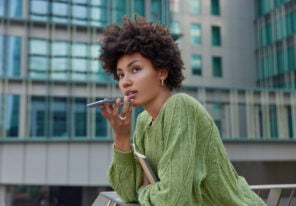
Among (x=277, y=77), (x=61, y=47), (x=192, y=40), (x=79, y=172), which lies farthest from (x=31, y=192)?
(x=277, y=77)

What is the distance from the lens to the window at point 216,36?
1359 inches

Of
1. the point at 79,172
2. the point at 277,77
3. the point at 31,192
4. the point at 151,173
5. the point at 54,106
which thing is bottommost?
the point at 31,192

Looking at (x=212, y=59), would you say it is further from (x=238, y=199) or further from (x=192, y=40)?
(x=238, y=199)

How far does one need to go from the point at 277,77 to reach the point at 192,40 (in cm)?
767

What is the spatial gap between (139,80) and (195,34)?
33.0 meters

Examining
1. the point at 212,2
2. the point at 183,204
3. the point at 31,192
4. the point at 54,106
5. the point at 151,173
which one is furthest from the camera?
the point at 212,2

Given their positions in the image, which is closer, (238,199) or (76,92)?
(238,199)

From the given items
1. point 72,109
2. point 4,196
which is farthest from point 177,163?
point 72,109

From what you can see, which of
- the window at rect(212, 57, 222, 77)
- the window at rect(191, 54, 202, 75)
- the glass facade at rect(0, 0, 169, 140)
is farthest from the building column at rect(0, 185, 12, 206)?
the window at rect(212, 57, 222, 77)

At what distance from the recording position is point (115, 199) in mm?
1881

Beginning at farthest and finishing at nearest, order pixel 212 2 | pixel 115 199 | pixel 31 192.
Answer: pixel 212 2, pixel 31 192, pixel 115 199

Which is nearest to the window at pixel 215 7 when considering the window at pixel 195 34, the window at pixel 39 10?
the window at pixel 195 34

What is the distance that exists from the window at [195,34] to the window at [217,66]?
6.72 ft

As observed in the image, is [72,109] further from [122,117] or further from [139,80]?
[122,117]
